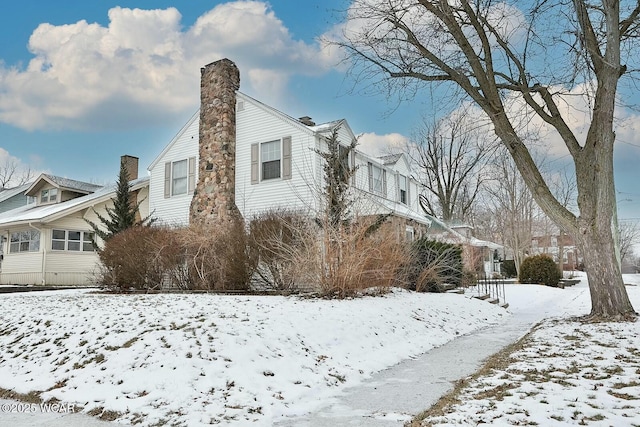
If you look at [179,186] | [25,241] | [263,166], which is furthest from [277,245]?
[25,241]

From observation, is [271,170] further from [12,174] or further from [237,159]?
[12,174]

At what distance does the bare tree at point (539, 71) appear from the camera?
900 cm

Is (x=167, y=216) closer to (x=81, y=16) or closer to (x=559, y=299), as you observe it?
(x=81, y=16)

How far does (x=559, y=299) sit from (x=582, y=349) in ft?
39.1

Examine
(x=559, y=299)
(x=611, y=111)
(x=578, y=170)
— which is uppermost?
(x=611, y=111)

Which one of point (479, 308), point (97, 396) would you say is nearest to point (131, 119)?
point (479, 308)

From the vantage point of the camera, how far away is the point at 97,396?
4.59 m

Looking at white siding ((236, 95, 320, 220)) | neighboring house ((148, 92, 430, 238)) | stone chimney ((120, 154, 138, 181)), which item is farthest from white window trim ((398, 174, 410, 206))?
stone chimney ((120, 154, 138, 181))

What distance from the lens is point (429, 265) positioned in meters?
12.6

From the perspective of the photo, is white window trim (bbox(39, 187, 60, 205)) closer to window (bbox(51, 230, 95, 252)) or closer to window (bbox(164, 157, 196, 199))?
window (bbox(51, 230, 95, 252))

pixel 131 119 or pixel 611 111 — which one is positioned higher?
pixel 131 119

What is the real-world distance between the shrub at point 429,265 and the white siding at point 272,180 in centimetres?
448

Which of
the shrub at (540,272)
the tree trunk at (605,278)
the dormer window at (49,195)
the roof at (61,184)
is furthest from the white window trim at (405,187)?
the dormer window at (49,195)

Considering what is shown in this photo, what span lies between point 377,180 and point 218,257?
1056 centimetres
